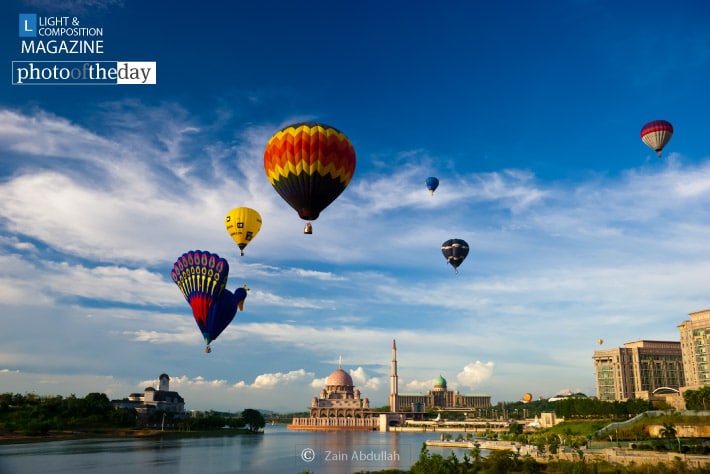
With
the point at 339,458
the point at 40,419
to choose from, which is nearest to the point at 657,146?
the point at 339,458

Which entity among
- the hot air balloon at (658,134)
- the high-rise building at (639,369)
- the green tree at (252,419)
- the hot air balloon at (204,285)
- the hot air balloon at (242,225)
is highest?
the hot air balloon at (658,134)

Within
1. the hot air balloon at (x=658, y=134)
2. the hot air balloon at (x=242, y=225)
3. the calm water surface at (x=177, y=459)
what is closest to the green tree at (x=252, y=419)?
the calm water surface at (x=177, y=459)

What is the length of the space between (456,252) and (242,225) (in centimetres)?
3672

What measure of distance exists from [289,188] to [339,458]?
211 ft

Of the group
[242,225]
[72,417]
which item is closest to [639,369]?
[242,225]

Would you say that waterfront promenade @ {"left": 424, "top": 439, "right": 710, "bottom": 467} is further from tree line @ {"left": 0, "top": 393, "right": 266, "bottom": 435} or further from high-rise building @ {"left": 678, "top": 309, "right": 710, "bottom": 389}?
tree line @ {"left": 0, "top": 393, "right": 266, "bottom": 435}

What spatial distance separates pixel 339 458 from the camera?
98875mm

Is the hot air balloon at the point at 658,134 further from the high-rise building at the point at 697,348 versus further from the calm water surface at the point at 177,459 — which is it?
the high-rise building at the point at 697,348

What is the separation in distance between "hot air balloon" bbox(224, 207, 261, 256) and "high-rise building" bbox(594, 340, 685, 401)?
14102 centimetres

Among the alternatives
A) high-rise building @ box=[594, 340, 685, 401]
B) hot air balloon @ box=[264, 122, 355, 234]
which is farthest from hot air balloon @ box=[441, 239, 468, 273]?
high-rise building @ box=[594, 340, 685, 401]

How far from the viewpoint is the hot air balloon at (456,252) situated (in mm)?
88188

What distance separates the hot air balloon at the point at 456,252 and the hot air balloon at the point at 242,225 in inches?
1366

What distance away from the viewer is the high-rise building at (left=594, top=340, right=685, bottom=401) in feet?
551

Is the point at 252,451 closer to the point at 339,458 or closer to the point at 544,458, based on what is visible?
the point at 339,458
